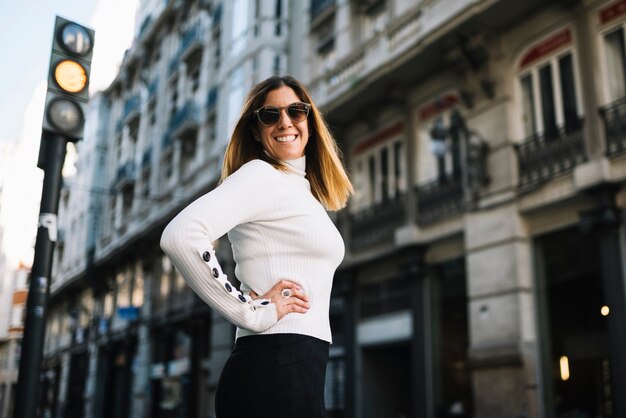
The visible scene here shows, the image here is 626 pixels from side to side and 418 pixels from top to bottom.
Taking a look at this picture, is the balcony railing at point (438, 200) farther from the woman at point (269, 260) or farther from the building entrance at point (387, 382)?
the woman at point (269, 260)

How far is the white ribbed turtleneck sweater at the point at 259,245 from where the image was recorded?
5.49 feet

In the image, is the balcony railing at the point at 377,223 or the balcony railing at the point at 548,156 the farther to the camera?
the balcony railing at the point at 377,223

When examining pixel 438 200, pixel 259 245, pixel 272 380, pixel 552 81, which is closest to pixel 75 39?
pixel 259 245

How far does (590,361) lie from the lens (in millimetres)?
10008

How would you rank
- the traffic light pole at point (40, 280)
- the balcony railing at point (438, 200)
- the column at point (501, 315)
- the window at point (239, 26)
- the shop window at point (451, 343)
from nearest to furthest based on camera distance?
the traffic light pole at point (40, 280) < the column at point (501, 315) < the shop window at point (451, 343) < the balcony railing at point (438, 200) < the window at point (239, 26)

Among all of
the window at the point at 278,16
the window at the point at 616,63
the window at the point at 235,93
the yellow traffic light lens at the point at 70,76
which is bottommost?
the yellow traffic light lens at the point at 70,76

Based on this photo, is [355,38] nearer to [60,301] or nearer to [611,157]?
[611,157]

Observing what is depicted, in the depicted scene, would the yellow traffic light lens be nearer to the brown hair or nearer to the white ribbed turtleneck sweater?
the brown hair

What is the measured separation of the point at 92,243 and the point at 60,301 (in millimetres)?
7090

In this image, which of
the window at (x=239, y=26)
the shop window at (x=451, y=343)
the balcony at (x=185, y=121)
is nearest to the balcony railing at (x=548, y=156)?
the shop window at (x=451, y=343)

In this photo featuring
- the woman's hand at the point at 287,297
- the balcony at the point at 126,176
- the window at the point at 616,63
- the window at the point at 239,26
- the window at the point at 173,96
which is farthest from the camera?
the balcony at the point at 126,176

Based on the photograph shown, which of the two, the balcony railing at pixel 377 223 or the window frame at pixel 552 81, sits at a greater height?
the window frame at pixel 552 81

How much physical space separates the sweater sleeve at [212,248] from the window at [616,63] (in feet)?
31.8

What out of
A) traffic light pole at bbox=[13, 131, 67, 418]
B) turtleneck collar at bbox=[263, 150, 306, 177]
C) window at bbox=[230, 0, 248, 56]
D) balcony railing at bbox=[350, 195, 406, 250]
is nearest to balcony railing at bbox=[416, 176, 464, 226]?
balcony railing at bbox=[350, 195, 406, 250]
